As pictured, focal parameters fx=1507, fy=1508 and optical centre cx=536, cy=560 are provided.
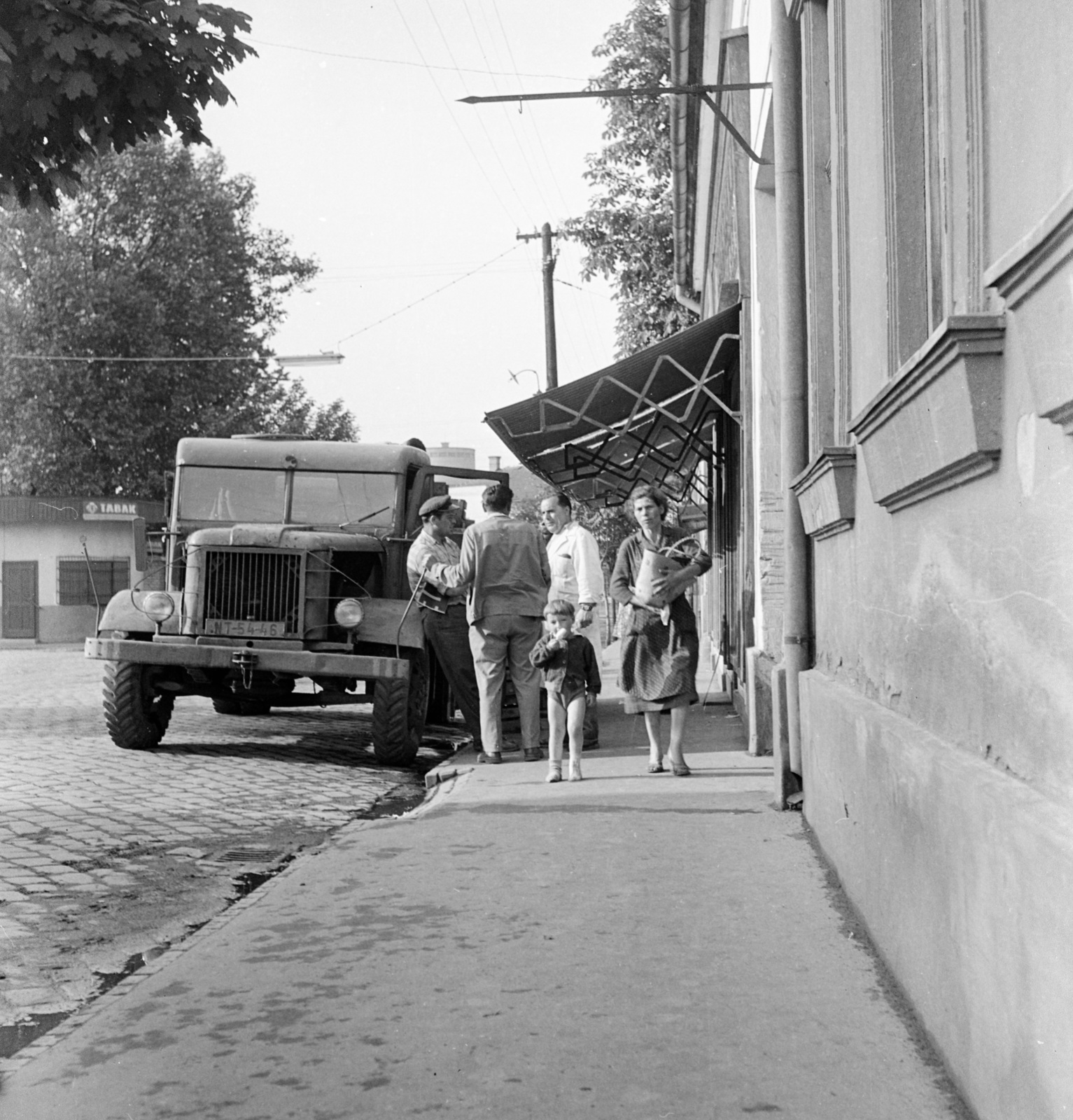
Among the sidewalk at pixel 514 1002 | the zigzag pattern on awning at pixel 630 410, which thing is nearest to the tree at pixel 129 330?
the zigzag pattern on awning at pixel 630 410

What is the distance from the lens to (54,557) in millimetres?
39125

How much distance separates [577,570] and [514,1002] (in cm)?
623

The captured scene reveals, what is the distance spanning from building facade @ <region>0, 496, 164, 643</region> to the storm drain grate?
32.7m

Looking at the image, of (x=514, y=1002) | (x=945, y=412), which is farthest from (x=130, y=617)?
(x=945, y=412)

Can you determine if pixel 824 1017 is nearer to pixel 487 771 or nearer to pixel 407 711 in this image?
pixel 487 771

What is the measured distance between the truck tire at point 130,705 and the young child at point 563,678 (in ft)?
11.2

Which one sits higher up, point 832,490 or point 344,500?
point 344,500

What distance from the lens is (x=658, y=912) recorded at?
16.1 feet

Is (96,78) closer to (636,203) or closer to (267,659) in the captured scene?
(267,659)

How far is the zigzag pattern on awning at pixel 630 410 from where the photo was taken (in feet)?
38.9

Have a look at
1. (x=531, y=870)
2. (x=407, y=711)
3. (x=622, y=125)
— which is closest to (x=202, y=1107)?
(x=531, y=870)

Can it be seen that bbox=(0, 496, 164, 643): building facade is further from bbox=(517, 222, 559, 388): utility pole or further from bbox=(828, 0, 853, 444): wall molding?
bbox=(828, 0, 853, 444): wall molding

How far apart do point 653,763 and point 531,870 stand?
2.86m

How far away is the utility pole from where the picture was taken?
113 feet
